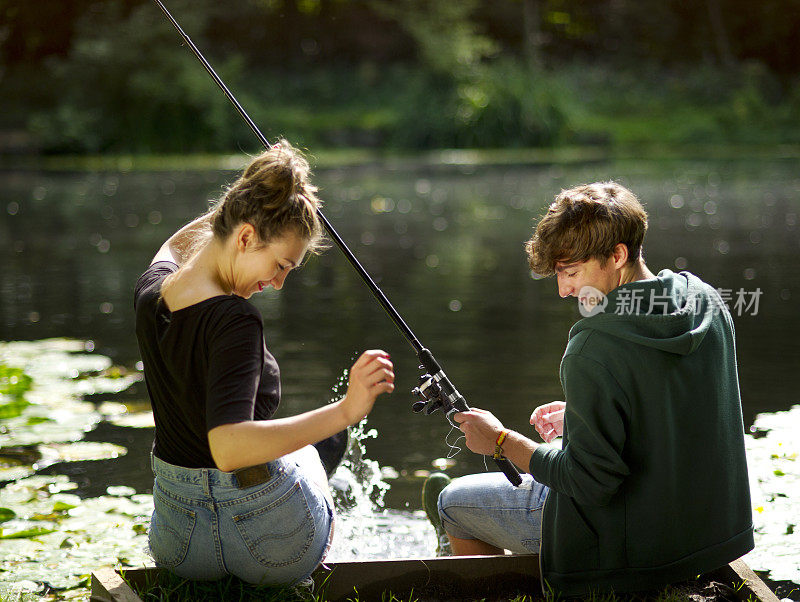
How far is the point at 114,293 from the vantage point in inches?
333

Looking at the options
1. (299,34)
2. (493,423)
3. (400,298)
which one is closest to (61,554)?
(493,423)

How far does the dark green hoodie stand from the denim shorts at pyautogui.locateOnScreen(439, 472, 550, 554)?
0.59 ft

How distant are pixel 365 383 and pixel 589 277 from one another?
579 millimetres

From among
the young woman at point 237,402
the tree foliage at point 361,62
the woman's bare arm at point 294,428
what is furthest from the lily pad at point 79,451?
the tree foliage at point 361,62

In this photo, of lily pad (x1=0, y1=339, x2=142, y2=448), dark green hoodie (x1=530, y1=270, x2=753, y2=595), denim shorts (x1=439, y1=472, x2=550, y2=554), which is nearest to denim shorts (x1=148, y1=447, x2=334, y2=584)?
denim shorts (x1=439, y1=472, x2=550, y2=554)

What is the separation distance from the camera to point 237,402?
2.27 metres

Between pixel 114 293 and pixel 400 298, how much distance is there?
2.20 metres

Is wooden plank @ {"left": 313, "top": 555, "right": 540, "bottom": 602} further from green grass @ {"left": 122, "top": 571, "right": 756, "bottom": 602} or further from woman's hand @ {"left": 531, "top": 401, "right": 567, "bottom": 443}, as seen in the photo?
woman's hand @ {"left": 531, "top": 401, "right": 567, "bottom": 443}

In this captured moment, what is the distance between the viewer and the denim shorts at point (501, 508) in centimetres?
279

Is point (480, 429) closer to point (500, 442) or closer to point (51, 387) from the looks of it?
point (500, 442)

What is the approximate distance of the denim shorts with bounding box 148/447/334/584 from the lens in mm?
2477

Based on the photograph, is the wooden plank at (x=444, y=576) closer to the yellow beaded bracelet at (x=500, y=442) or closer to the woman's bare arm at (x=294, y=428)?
the yellow beaded bracelet at (x=500, y=442)

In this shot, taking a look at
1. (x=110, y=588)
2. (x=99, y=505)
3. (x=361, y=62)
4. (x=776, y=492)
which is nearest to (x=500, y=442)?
(x=110, y=588)

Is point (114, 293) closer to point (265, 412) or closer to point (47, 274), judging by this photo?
point (47, 274)
